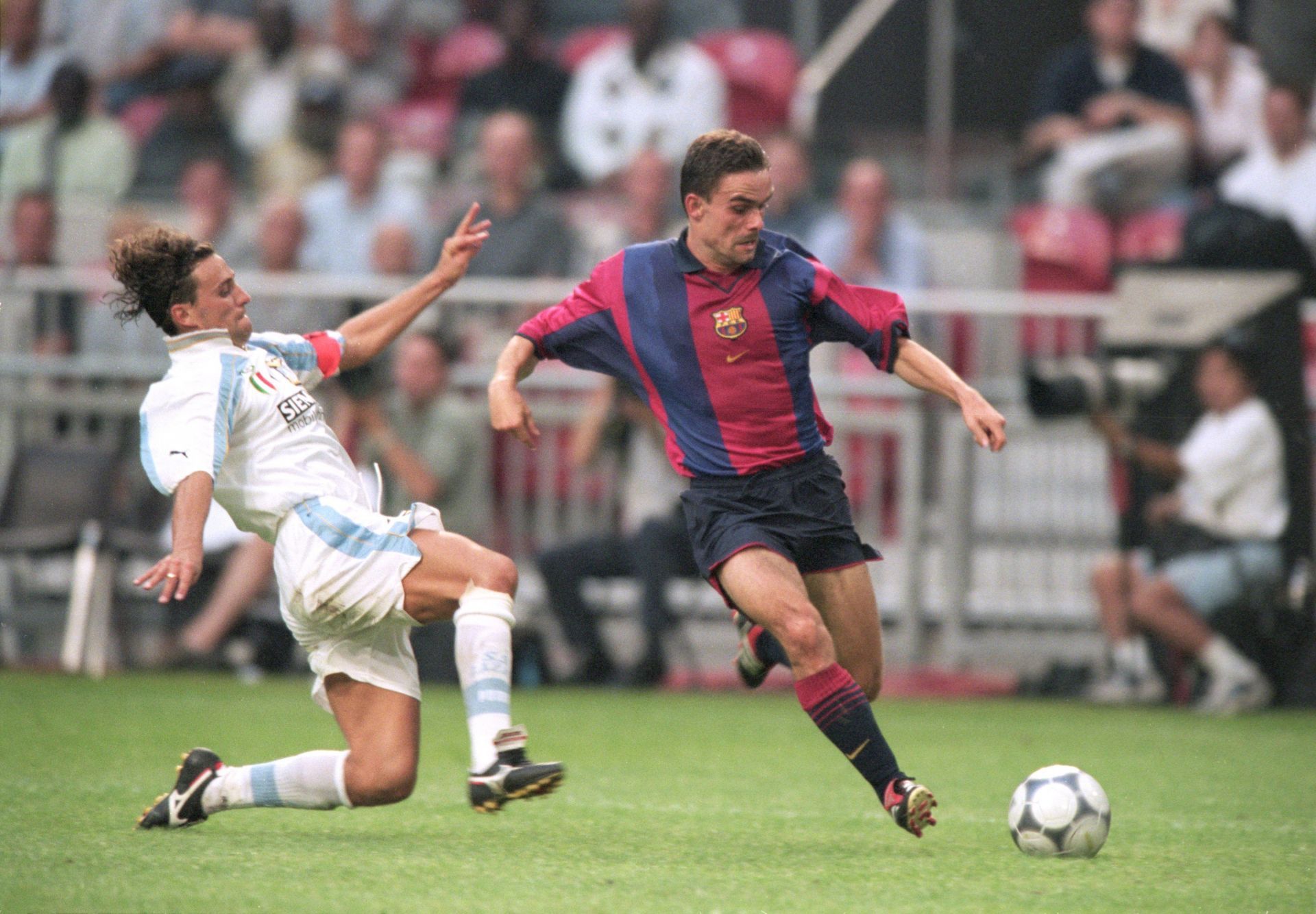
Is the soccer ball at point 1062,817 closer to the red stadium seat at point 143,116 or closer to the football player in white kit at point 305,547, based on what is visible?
the football player in white kit at point 305,547

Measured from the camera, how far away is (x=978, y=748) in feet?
26.2

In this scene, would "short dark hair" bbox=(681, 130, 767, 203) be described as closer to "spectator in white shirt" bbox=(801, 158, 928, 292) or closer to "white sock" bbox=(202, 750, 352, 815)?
"white sock" bbox=(202, 750, 352, 815)

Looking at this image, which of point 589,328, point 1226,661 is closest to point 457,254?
point 589,328

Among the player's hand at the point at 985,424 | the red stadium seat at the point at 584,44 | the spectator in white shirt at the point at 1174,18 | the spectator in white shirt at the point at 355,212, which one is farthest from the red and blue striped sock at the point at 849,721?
the red stadium seat at the point at 584,44

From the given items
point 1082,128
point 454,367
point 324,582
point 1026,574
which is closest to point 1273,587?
point 1026,574

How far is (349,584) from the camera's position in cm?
501

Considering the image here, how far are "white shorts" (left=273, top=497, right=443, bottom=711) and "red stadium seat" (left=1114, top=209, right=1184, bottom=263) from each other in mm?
7622

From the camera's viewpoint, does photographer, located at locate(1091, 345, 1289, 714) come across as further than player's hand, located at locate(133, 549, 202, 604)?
Yes

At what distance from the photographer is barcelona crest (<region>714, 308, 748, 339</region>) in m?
5.57

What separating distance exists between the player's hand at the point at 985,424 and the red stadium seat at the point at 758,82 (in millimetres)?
8411

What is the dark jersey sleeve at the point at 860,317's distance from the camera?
546cm

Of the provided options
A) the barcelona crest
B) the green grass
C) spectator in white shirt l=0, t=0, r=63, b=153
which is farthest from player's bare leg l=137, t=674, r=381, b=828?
spectator in white shirt l=0, t=0, r=63, b=153

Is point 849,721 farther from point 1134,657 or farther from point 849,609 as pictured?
point 1134,657

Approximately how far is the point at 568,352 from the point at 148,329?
631 cm
